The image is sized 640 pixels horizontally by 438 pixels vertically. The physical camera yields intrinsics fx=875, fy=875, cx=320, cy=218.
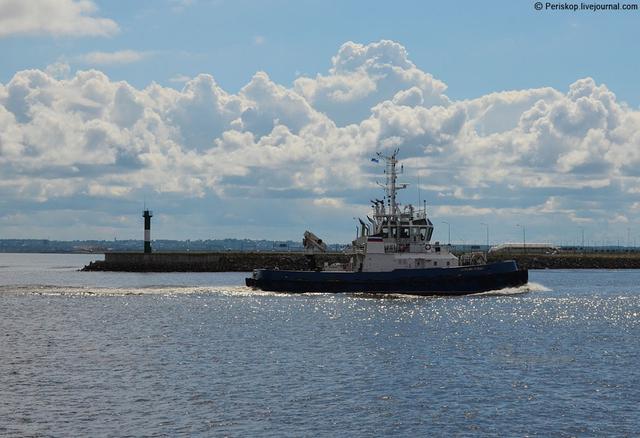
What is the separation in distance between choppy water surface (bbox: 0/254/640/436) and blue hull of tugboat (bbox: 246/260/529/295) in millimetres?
1940

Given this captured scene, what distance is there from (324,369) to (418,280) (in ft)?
96.4

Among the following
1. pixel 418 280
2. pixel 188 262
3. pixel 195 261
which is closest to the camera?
pixel 418 280

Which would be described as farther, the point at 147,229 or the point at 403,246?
the point at 147,229

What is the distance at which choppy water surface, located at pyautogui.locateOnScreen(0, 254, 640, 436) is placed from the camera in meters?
24.9

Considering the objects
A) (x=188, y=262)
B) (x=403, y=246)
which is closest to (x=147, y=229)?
(x=188, y=262)

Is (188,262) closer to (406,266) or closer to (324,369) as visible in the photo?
(406,266)

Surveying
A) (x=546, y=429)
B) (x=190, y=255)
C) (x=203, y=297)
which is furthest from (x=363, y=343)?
(x=190, y=255)

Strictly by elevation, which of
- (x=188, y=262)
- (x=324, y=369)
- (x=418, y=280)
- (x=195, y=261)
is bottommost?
(x=324, y=369)

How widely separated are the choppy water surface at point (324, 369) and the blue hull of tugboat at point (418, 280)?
1.94 m

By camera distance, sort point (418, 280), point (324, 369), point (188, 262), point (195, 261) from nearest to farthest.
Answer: point (324, 369)
point (418, 280)
point (188, 262)
point (195, 261)

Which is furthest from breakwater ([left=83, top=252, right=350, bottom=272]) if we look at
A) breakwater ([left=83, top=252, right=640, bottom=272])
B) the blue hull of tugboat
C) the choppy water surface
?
the choppy water surface

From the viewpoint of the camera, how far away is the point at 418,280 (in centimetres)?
6206

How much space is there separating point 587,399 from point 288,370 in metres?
11.2

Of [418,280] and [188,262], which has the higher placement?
[188,262]
